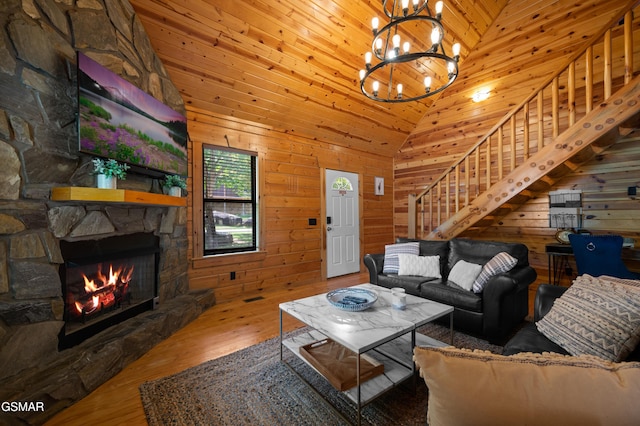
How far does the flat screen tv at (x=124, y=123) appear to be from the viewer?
1.96 metres

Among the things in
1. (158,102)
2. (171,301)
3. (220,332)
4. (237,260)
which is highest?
(158,102)

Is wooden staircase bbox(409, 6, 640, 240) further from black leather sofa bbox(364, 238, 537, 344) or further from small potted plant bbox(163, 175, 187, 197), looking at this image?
small potted plant bbox(163, 175, 187, 197)

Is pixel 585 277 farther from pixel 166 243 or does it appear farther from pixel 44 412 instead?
pixel 166 243

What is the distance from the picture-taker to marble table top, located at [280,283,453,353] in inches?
61.6

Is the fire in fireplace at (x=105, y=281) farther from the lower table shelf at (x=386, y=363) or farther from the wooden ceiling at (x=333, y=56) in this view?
the wooden ceiling at (x=333, y=56)

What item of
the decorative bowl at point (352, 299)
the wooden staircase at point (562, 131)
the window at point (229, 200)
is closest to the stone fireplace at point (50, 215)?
the window at point (229, 200)

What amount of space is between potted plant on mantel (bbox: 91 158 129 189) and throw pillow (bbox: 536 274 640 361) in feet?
9.86

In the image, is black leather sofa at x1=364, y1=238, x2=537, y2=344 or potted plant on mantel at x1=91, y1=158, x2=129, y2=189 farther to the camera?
black leather sofa at x1=364, y1=238, x2=537, y2=344

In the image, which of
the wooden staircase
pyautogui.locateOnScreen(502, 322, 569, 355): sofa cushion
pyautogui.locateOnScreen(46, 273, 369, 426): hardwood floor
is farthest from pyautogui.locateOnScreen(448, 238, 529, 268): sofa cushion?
pyautogui.locateOnScreen(46, 273, 369, 426): hardwood floor

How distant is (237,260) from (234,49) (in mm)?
2569

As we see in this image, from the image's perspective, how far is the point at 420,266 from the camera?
3.17m

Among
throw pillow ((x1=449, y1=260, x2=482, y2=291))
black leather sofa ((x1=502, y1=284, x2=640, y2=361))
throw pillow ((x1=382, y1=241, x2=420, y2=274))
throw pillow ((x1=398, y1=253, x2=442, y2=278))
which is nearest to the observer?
black leather sofa ((x1=502, y1=284, x2=640, y2=361))

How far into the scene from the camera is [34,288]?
5.65ft

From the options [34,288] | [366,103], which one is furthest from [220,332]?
[366,103]
